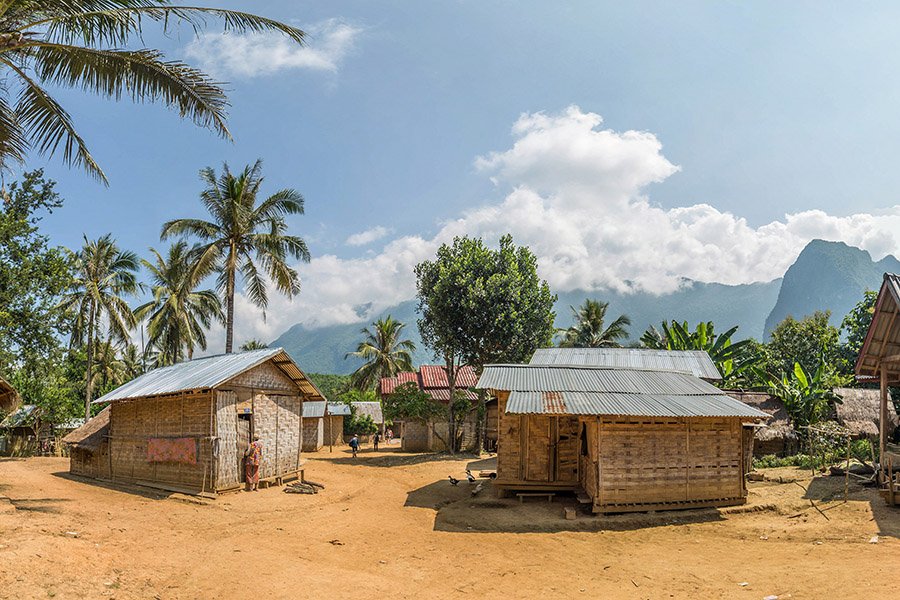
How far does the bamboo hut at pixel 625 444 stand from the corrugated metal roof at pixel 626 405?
0.02 metres

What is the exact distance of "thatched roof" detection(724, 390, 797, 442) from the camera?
22203 millimetres

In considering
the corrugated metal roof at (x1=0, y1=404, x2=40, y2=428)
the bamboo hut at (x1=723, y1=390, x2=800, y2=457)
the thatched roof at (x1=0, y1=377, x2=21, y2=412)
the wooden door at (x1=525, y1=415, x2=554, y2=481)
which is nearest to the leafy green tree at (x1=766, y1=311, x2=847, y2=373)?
the bamboo hut at (x1=723, y1=390, x2=800, y2=457)

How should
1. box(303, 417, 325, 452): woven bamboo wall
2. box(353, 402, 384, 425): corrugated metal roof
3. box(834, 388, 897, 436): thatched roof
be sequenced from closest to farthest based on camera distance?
box(834, 388, 897, 436): thatched roof → box(303, 417, 325, 452): woven bamboo wall → box(353, 402, 384, 425): corrugated metal roof

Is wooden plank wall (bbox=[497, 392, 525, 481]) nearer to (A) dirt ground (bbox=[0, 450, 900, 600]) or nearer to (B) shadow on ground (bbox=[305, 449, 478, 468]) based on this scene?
(A) dirt ground (bbox=[0, 450, 900, 600])

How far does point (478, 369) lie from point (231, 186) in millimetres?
16132

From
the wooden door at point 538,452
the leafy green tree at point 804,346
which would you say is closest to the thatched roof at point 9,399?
the wooden door at point 538,452

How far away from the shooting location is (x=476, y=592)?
8820mm

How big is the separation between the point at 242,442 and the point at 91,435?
7853 mm

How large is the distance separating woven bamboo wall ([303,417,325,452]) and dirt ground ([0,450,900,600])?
754 inches

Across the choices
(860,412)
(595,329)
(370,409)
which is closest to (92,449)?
(370,409)

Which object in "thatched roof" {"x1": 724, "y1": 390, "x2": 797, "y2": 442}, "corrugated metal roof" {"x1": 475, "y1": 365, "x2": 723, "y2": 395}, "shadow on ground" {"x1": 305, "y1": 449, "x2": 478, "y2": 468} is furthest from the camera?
"shadow on ground" {"x1": 305, "y1": 449, "x2": 478, "y2": 468}

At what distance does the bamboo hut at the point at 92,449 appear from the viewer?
20922 millimetres

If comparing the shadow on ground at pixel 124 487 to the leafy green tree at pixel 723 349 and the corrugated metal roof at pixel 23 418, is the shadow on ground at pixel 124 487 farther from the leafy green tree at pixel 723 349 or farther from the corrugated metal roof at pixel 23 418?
the leafy green tree at pixel 723 349

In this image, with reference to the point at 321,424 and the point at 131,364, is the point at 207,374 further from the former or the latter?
the point at 131,364
